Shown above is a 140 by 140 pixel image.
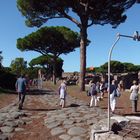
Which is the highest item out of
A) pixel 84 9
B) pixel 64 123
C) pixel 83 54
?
pixel 84 9

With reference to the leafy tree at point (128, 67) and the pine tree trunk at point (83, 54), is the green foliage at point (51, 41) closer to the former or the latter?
the pine tree trunk at point (83, 54)

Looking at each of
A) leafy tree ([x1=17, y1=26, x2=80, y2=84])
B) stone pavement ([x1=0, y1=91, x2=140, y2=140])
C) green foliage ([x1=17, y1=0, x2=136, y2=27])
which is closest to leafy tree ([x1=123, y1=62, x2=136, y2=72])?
leafy tree ([x1=17, y1=26, x2=80, y2=84])

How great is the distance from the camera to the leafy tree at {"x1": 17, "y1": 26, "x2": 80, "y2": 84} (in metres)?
57.4

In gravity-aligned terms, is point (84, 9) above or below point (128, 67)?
below

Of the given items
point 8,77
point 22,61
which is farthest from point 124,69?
point 8,77

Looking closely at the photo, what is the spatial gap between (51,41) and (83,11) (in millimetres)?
24061

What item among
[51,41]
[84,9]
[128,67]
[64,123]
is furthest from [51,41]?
[128,67]

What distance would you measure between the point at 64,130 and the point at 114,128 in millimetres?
2259

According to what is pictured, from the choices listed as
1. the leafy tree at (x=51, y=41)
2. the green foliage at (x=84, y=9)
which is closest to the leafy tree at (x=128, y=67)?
the leafy tree at (x=51, y=41)

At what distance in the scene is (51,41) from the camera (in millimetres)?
59094

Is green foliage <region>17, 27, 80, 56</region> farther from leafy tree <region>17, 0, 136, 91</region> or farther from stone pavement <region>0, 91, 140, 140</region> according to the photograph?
stone pavement <region>0, 91, 140, 140</region>

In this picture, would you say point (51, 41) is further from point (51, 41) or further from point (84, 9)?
point (84, 9)

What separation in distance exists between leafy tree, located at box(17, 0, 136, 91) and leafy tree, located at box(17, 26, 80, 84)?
65.1ft

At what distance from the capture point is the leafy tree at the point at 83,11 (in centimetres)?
3525
